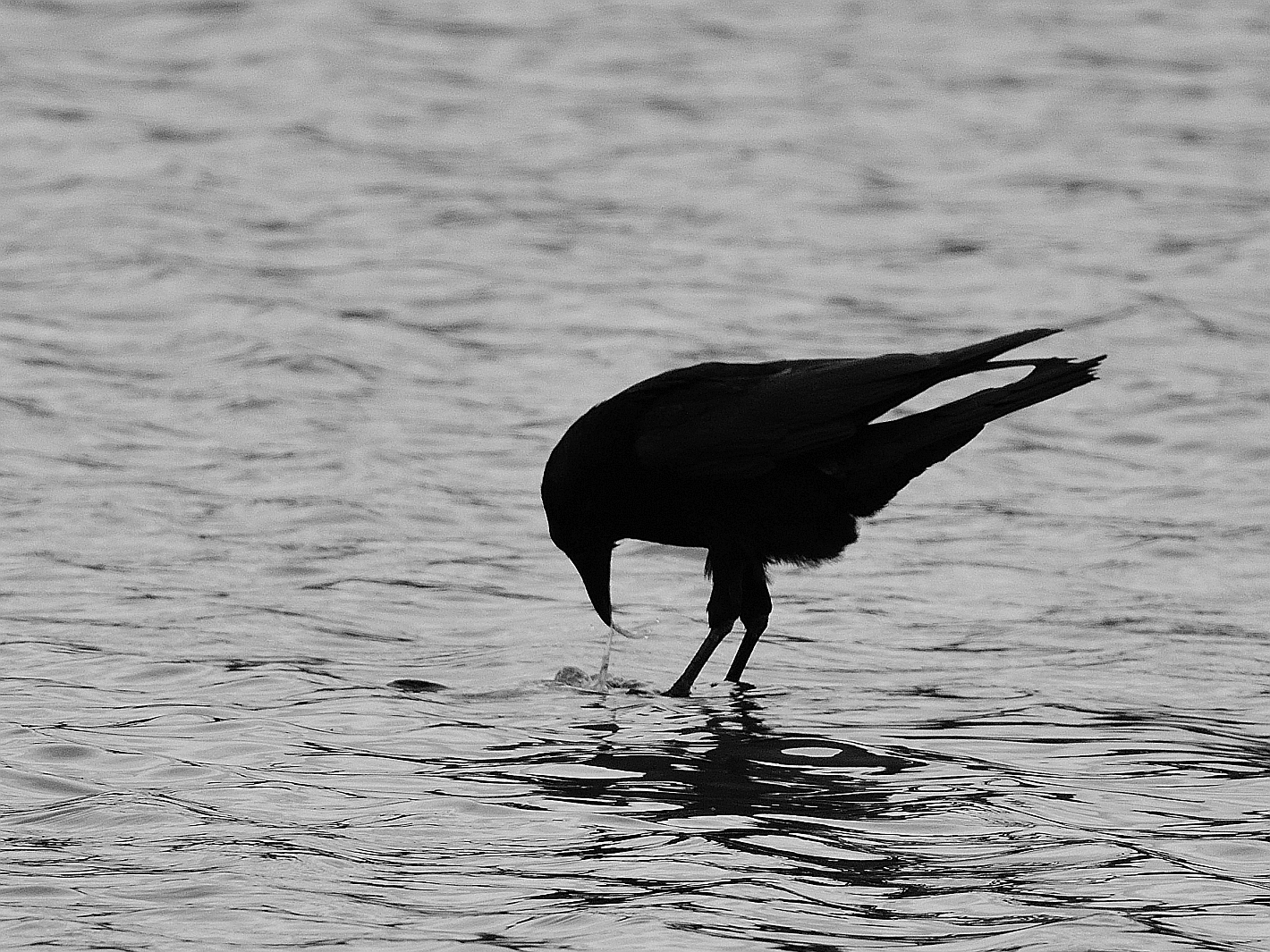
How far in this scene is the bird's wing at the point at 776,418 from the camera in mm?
6273

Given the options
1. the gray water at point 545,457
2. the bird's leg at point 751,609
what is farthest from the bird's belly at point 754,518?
the gray water at point 545,457

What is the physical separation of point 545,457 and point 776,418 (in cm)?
301

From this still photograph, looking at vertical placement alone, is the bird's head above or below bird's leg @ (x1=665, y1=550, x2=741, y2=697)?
above

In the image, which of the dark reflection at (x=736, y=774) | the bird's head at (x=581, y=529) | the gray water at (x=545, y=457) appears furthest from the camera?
the bird's head at (x=581, y=529)

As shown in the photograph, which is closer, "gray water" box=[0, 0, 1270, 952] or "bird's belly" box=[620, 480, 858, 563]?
"gray water" box=[0, 0, 1270, 952]

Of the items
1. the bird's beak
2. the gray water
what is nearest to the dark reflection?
the gray water

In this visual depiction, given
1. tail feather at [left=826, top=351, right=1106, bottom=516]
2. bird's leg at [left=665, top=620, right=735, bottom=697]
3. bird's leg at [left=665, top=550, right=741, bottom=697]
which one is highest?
tail feather at [left=826, top=351, right=1106, bottom=516]

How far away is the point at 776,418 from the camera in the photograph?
→ 6.37 m

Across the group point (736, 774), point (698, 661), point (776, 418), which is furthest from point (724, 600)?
point (736, 774)

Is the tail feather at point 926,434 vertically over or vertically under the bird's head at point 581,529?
over

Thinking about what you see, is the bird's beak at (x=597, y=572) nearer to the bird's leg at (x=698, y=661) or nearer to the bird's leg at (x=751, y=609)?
the bird's leg at (x=698, y=661)

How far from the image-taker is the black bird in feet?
20.7

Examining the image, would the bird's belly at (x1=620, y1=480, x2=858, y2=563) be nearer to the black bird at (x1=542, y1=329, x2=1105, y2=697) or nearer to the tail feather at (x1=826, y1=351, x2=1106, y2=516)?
the black bird at (x1=542, y1=329, x2=1105, y2=697)

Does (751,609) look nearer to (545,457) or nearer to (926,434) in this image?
(926,434)
